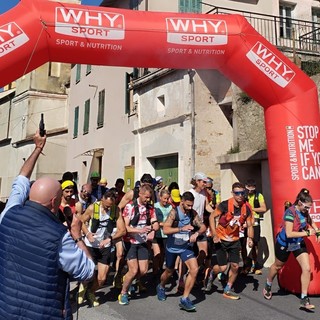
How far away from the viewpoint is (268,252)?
8.45 meters

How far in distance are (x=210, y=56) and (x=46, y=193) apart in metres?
4.57

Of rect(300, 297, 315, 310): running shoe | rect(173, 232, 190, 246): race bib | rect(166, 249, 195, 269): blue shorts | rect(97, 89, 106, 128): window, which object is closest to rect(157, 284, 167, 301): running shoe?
rect(166, 249, 195, 269): blue shorts

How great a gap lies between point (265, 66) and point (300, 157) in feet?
5.37

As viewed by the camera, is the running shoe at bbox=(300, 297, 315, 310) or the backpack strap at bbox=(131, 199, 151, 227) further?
the backpack strap at bbox=(131, 199, 151, 227)

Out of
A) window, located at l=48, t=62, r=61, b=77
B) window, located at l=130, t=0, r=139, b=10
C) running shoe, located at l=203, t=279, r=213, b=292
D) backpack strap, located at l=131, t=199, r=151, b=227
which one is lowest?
running shoe, located at l=203, t=279, r=213, b=292

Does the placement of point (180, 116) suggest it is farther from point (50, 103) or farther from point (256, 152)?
point (50, 103)

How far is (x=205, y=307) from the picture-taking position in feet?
18.3

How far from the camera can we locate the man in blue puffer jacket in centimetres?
245

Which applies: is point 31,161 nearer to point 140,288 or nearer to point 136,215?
point 136,215

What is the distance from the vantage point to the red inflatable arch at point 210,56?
5.59m

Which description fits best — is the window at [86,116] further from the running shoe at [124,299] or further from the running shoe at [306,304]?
the running shoe at [306,304]

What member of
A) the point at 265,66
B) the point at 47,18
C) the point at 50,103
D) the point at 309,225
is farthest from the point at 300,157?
the point at 50,103

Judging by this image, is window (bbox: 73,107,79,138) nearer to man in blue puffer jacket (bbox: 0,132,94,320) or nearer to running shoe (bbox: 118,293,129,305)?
running shoe (bbox: 118,293,129,305)

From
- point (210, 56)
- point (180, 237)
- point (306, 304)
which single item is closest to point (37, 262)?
point (180, 237)
